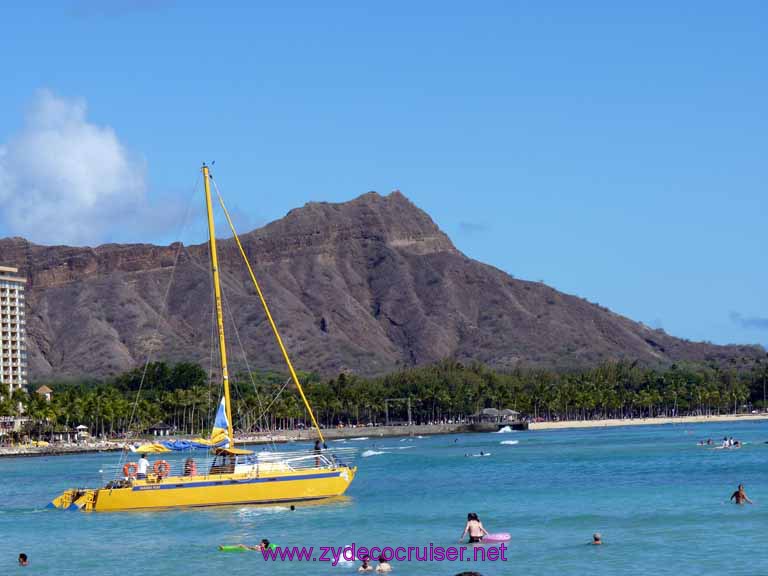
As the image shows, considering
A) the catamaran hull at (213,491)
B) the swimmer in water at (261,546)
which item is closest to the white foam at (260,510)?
the catamaran hull at (213,491)

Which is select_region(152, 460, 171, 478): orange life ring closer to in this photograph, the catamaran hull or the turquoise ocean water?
the catamaran hull

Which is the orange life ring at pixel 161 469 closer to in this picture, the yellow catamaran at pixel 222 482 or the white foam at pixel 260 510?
the yellow catamaran at pixel 222 482

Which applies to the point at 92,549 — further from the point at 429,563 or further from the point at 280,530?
the point at 429,563

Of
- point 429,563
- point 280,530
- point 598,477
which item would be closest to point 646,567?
point 429,563

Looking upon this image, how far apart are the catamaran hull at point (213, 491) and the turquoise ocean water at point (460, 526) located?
58cm

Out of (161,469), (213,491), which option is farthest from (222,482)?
(161,469)

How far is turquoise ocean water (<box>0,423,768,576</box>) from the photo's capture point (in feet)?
148

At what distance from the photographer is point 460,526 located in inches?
2218

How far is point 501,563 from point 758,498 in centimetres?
2548

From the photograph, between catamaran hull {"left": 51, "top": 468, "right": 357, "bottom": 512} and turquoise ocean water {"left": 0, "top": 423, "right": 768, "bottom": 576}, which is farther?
catamaran hull {"left": 51, "top": 468, "right": 357, "bottom": 512}

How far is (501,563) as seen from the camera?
44438 mm

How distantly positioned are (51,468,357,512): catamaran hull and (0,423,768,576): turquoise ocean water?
0.58 m

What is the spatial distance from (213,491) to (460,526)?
11466 millimetres

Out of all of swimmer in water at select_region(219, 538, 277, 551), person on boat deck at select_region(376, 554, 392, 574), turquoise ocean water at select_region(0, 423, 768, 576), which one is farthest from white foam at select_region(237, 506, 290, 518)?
person on boat deck at select_region(376, 554, 392, 574)
